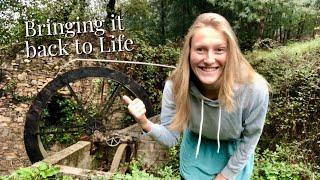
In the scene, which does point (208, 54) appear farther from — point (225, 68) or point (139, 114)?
point (139, 114)

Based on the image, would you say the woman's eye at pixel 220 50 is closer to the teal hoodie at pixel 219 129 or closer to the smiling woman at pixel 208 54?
the smiling woman at pixel 208 54

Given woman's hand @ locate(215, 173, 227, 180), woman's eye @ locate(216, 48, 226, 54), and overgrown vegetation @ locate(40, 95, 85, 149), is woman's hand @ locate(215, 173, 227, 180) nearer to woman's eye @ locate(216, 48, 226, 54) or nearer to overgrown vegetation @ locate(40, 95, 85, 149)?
woman's eye @ locate(216, 48, 226, 54)

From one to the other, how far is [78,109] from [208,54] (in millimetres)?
9487

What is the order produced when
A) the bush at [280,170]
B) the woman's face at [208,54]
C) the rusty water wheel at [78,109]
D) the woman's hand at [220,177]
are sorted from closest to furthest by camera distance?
the woman's face at [208,54], the woman's hand at [220,177], the bush at [280,170], the rusty water wheel at [78,109]

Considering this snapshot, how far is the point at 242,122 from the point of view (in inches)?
73.9

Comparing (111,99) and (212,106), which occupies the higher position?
(212,106)

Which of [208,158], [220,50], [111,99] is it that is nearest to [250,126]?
[208,158]

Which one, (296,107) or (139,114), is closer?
(139,114)

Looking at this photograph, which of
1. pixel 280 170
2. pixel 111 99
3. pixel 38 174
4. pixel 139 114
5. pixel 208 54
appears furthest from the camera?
pixel 111 99

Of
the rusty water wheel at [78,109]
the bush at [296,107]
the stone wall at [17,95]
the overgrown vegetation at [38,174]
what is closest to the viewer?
the overgrown vegetation at [38,174]

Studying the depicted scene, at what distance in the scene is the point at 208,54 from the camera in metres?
1.74

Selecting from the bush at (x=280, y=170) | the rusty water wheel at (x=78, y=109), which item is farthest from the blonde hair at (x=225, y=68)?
the rusty water wheel at (x=78, y=109)

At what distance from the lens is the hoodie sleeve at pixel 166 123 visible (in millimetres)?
1971

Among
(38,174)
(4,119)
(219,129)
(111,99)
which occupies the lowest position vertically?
(4,119)
